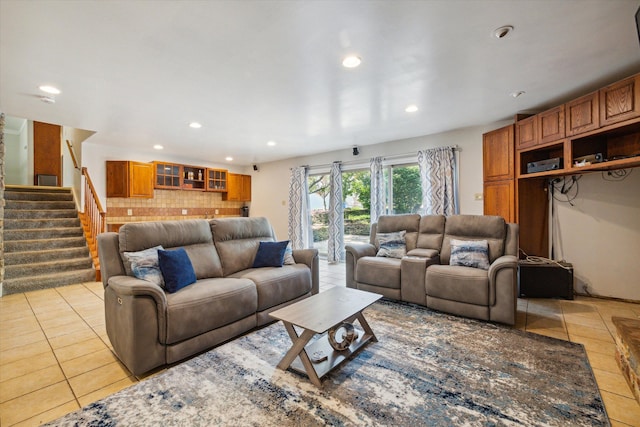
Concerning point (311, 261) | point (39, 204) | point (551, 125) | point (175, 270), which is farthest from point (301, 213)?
point (39, 204)

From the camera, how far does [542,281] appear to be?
3.61 meters

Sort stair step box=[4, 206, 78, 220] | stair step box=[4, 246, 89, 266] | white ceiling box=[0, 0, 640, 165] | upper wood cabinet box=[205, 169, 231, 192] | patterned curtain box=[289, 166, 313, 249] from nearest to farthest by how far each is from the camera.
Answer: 1. white ceiling box=[0, 0, 640, 165]
2. stair step box=[4, 246, 89, 266]
3. stair step box=[4, 206, 78, 220]
4. patterned curtain box=[289, 166, 313, 249]
5. upper wood cabinet box=[205, 169, 231, 192]

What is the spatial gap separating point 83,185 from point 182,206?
1.90 meters

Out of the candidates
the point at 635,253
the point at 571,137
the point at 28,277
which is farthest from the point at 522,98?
the point at 28,277

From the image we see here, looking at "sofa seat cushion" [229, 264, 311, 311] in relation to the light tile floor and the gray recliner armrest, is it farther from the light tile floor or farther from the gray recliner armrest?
the light tile floor

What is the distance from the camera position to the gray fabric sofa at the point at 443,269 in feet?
9.12

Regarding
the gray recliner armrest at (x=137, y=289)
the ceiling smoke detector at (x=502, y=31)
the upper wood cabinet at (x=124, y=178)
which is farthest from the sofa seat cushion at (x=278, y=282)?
the upper wood cabinet at (x=124, y=178)

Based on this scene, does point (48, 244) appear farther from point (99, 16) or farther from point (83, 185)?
point (99, 16)

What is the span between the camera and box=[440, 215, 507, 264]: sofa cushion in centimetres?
333

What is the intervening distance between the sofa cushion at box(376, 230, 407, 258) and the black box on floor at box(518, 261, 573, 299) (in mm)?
1510

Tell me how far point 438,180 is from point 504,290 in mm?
2417

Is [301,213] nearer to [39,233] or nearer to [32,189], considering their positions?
[39,233]

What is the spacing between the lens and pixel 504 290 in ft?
8.95

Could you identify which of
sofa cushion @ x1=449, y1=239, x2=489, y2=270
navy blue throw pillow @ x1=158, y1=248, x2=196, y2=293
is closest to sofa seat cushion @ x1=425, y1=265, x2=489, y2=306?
sofa cushion @ x1=449, y1=239, x2=489, y2=270
